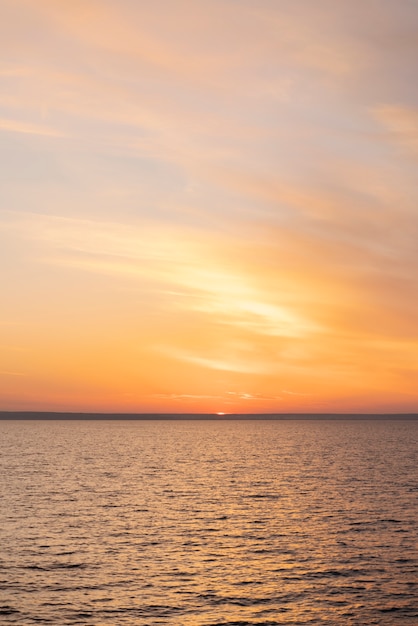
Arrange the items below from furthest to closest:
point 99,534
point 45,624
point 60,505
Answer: point 60,505 → point 99,534 → point 45,624

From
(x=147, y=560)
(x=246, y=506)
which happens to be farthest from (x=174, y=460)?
(x=147, y=560)

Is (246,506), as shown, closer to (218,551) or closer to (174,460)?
(218,551)

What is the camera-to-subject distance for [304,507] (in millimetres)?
92188

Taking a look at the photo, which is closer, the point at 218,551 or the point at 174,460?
the point at 218,551

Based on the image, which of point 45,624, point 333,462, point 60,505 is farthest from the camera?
point 333,462

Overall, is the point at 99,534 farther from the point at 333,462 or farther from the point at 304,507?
the point at 333,462

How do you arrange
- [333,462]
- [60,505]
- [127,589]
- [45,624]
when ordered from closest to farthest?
1. [45,624]
2. [127,589]
3. [60,505]
4. [333,462]

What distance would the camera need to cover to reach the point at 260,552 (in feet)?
205

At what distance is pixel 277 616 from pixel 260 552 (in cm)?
1836

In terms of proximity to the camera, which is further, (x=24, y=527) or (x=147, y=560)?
(x=24, y=527)

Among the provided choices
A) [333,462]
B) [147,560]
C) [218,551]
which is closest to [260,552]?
[218,551]

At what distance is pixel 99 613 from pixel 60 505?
48.1 metres

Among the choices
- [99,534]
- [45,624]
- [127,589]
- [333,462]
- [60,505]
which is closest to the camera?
[45,624]

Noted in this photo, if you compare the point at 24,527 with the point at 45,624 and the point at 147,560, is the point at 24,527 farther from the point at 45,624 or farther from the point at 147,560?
the point at 45,624
